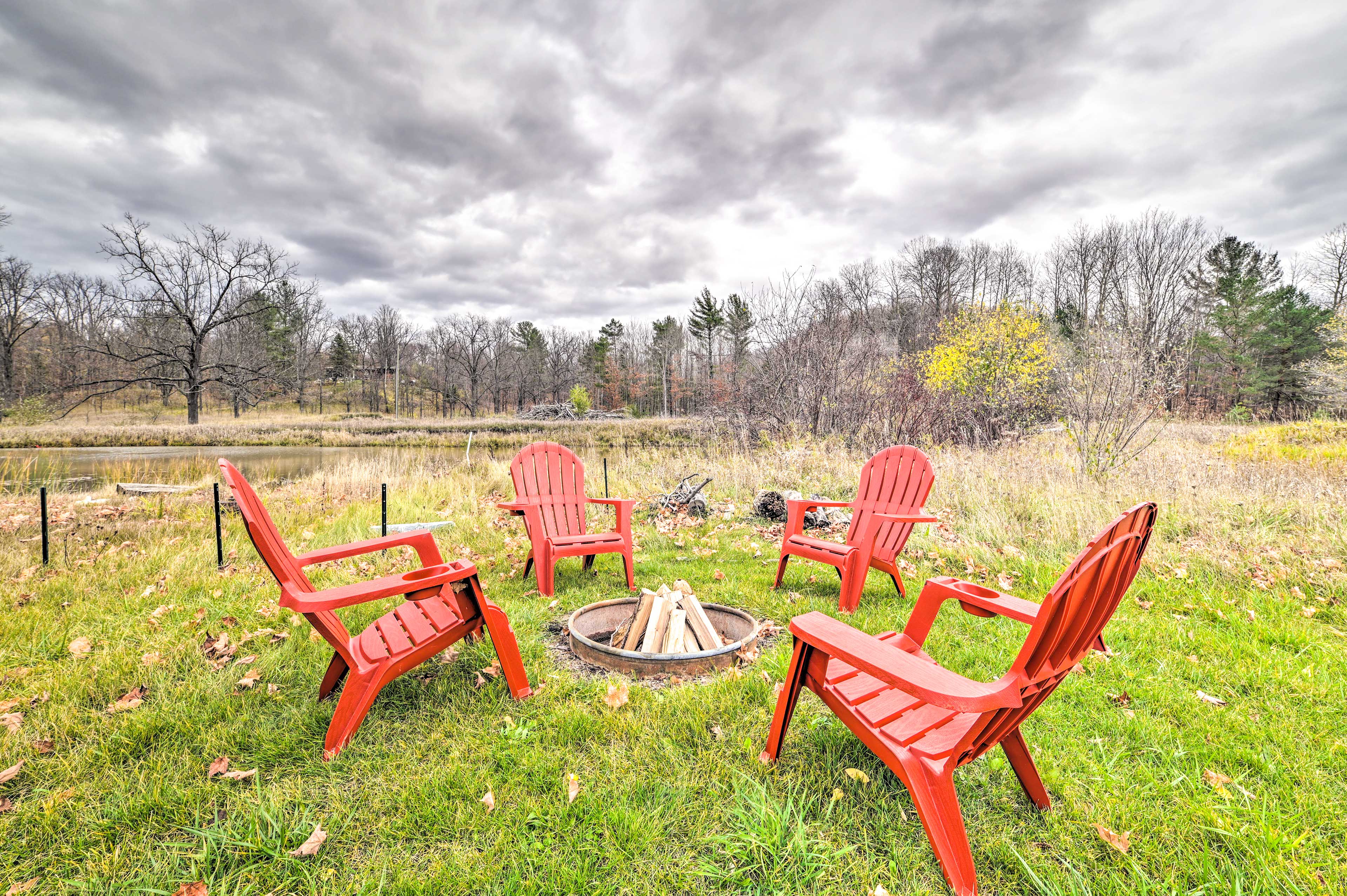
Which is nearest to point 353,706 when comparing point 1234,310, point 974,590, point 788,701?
point 788,701

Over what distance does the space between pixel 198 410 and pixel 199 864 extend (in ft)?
111

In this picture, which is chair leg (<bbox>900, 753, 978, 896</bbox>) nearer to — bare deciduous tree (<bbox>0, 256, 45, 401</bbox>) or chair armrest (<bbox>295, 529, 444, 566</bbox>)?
chair armrest (<bbox>295, 529, 444, 566</bbox>)

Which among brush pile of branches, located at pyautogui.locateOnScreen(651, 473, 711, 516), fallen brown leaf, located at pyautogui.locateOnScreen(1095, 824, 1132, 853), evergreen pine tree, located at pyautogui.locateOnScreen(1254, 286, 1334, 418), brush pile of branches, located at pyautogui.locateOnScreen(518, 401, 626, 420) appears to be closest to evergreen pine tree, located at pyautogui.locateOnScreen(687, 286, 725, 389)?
brush pile of branches, located at pyautogui.locateOnScreen(518, 401, 626, 420)

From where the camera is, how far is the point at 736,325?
23469mm

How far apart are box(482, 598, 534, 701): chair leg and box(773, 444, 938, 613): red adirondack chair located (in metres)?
2.05

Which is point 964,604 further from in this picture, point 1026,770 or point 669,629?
point 669,629

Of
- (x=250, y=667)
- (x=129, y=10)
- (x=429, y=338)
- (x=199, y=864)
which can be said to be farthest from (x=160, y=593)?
(x=429, y=338)

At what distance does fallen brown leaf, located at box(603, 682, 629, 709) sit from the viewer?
229 centimetres

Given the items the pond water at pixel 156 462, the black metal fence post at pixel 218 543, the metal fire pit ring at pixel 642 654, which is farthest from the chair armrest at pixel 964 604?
the pond water at pixel 156 462

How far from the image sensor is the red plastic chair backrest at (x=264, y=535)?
1.87 metres

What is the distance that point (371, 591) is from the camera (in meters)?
1.92

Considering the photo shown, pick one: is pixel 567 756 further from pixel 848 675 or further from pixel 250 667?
pixel 250 667

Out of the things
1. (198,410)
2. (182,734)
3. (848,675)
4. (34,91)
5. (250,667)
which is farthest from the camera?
(198,410)

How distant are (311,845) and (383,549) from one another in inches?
48.2
